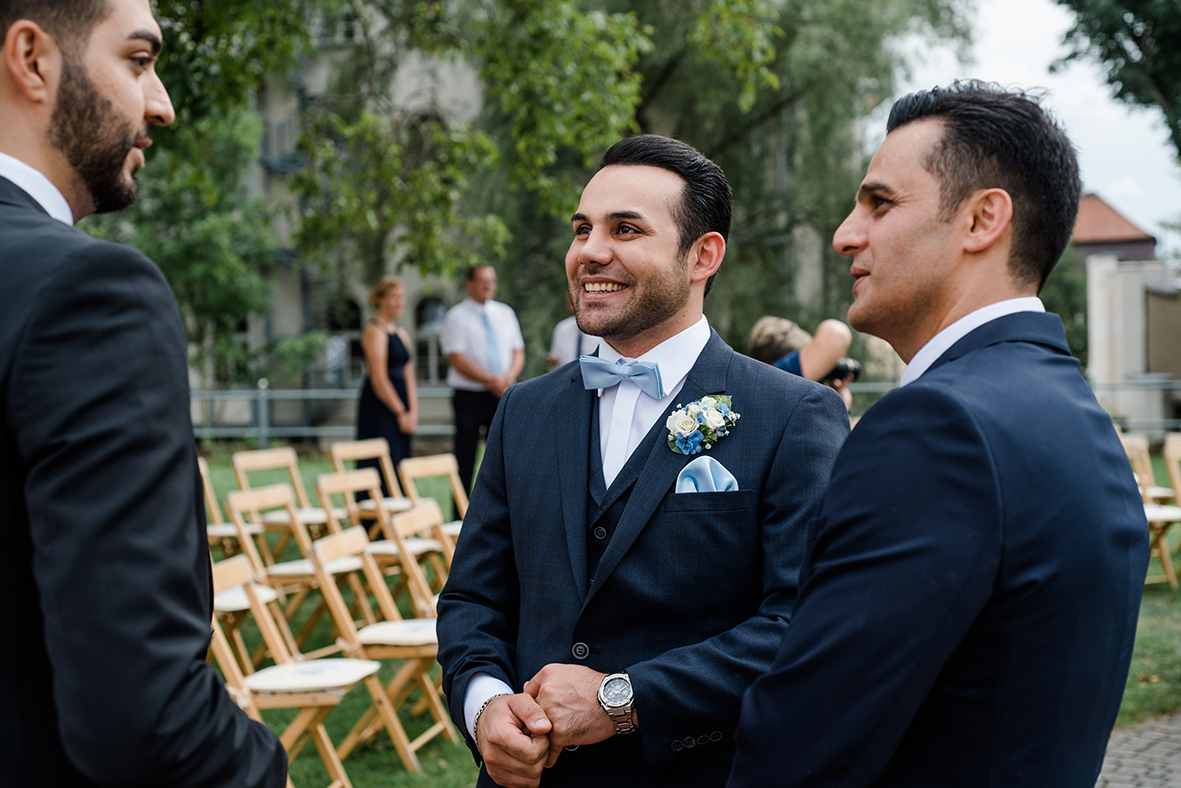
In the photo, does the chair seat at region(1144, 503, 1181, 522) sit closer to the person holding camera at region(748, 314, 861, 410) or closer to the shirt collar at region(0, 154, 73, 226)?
the person holding camera at region(748, 314, 861, 410)

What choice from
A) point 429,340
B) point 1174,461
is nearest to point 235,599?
point 1174,461

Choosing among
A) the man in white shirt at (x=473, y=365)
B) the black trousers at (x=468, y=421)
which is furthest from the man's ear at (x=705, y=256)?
the black trousers at (x=468, y=421)

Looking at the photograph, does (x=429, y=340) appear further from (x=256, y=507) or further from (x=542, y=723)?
(x=542, y=723)

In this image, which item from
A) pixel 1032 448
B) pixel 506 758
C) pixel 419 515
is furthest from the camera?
pixel 419 515

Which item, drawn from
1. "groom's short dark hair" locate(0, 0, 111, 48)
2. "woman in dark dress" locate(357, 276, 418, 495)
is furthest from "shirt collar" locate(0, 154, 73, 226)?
"woman in dark dress" locate(357, 276, 418, 495)

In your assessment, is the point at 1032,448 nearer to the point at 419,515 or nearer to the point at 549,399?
the point at 549,399

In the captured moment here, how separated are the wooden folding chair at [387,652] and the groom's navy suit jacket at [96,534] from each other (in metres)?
3.32

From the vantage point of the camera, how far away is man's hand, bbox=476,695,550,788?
1.97 meters

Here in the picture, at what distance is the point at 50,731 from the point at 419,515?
4461mm

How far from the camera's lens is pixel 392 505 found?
8.15m

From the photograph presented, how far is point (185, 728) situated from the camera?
1.21m

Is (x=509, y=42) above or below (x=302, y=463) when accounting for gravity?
above

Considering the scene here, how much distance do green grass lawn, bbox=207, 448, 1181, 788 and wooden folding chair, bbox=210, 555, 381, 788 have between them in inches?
11.1

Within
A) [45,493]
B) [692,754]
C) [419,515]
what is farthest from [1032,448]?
[419,515]
